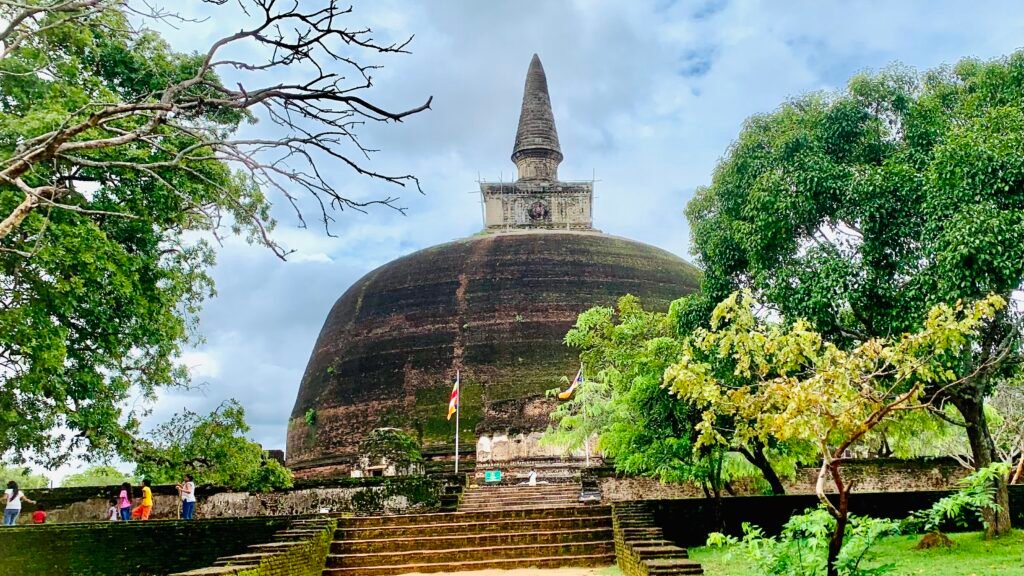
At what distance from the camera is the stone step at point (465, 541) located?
9914 millimetres

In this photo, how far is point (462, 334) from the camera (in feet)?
76.9

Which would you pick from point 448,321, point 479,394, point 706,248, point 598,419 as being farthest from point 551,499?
point 448,321

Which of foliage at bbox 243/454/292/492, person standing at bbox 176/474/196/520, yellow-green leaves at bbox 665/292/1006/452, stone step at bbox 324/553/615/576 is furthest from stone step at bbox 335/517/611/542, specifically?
yellow-green leaves at bbox 665/292/1006/452

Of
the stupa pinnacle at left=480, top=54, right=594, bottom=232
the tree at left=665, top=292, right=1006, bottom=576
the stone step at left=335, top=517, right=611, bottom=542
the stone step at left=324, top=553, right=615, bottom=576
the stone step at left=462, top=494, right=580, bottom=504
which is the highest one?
the stupa pinnacle at left=480, top=54, right=594, bottom=232

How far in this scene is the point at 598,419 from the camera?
14.3 meters

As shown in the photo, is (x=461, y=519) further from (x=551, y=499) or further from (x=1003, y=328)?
(x=1003, y=328)

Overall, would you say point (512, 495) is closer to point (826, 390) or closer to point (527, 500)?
point (527, 500)

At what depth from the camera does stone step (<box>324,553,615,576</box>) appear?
9.36 m

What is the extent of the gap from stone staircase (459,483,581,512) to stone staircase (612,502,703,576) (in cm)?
339

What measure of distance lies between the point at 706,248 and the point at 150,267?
25.3 feet

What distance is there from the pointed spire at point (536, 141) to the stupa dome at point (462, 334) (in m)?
4.75

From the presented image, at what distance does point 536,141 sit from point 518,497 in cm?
1987

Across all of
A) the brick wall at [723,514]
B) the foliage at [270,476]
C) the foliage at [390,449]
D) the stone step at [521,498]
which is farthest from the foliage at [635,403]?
the foliage at [270,476]

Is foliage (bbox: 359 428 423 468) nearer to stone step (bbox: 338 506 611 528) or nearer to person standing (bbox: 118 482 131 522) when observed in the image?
person standing (bbox: 118 482 131 522)
